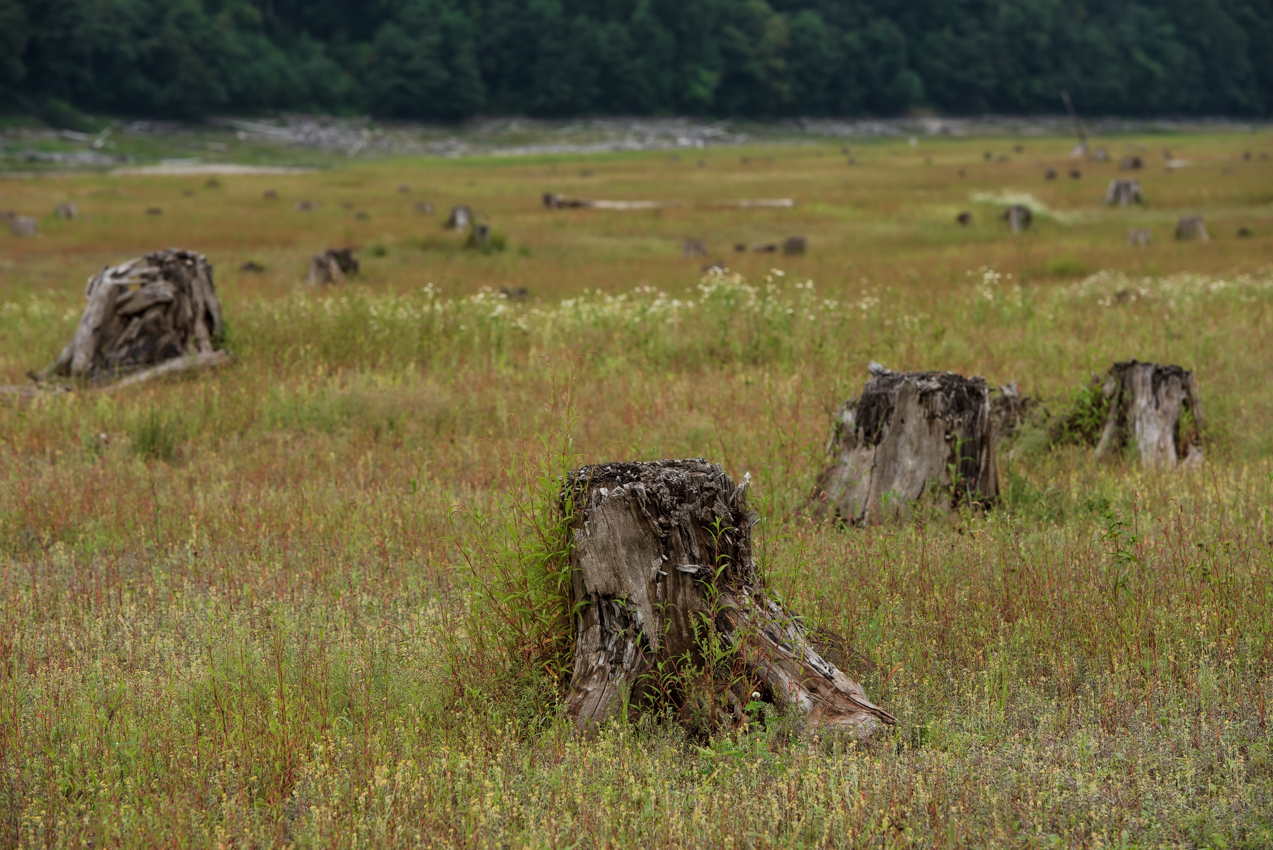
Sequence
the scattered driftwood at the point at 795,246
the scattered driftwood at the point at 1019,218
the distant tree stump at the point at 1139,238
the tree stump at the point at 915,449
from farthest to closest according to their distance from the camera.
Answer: the scattered driftwood at the point at 1019,218 < the distant tree stump at the point at 1139,238 < the scattered driftwood at the point at 795,246 < the tree stump at the point at 915,449

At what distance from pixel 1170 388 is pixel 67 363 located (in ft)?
31.7

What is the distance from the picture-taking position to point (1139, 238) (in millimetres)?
21516

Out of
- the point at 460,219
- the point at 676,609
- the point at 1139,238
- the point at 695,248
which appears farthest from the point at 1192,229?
the point at 676,609

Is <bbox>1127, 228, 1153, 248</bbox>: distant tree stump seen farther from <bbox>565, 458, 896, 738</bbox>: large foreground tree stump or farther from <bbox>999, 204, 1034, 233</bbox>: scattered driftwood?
<bbox>565, 458, 896, 738</bbox>: large foreground tree stump

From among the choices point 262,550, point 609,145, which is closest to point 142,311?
point 262,550

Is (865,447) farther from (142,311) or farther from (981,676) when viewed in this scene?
(142,311)

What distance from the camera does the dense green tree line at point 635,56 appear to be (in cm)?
7900

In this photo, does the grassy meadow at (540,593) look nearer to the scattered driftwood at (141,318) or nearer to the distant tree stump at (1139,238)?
the scattered driftwood at (141,318)

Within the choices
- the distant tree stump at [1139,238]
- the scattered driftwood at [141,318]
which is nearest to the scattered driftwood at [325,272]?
the scattered driftwood at [141,318]

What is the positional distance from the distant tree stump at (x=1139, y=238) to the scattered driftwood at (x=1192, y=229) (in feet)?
3.18

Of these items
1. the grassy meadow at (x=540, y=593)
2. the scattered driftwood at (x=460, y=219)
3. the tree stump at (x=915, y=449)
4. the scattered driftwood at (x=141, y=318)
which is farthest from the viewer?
the scattered driftwood at (x=460, y=219)

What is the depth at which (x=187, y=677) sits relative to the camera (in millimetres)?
4668

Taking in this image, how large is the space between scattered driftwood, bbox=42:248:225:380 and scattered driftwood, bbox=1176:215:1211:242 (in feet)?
61.4

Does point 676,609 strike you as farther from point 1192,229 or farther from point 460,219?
point 460,219
